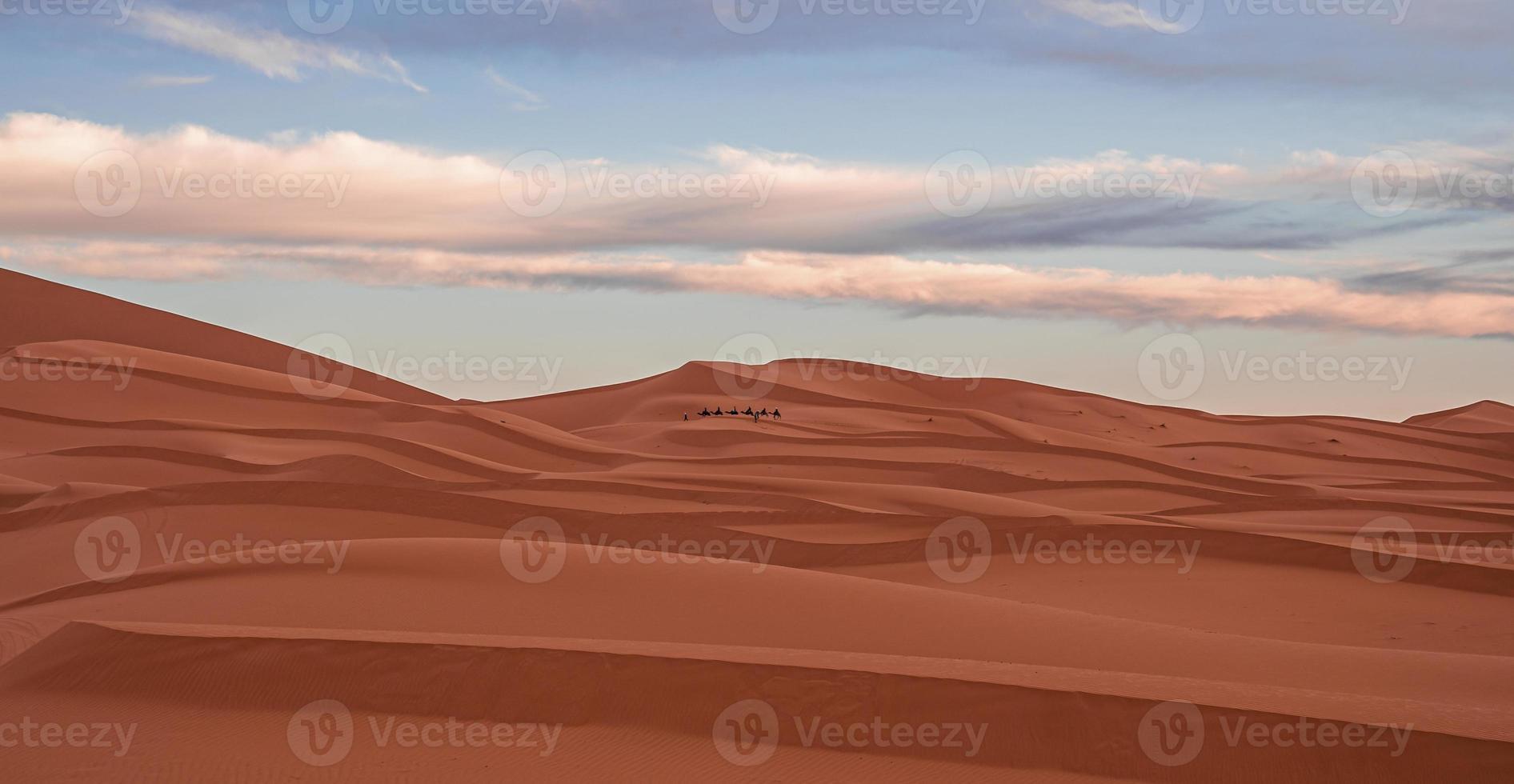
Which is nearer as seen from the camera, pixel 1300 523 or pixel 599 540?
pixel 599 540

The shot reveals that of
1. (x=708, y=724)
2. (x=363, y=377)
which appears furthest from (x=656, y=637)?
(x=363, y=377)

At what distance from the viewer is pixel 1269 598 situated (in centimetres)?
1342

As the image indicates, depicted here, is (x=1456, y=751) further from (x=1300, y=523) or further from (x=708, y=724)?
(x=1300, y=523)

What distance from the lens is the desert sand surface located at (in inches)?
282

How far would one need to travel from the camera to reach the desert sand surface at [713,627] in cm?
717

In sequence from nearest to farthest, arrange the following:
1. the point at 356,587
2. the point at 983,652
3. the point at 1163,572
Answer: the point at 983,652 < the point at 356,587 < the point at 1163,572

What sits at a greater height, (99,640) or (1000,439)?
(1000,439)

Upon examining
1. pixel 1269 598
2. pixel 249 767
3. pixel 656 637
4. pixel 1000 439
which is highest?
pixel 1000 439

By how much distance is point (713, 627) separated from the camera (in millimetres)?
10289

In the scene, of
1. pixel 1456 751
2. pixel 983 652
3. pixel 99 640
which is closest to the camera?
pixel 1456 751

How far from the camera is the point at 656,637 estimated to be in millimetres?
9891

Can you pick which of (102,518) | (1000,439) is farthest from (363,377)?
(102,518)

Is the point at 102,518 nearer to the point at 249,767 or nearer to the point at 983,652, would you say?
the point at 249,767

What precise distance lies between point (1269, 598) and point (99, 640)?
441 inches
